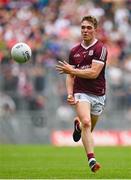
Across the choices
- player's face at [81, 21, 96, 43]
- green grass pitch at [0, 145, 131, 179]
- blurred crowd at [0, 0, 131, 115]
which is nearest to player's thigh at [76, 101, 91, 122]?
green grass pitch at [0, 145, 131, 179]

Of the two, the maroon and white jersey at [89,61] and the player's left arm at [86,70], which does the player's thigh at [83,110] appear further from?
the player's left arm at [86,70]

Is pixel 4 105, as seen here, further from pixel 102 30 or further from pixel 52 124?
pixel 102 30

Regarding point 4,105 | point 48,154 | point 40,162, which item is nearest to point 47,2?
point 4,105

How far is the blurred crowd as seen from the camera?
21812mm

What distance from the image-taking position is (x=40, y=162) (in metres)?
14.8

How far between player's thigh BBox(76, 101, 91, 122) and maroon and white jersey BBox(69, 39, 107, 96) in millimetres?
309

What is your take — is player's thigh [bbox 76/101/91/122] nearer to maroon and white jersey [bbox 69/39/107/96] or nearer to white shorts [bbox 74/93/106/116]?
white shorts [bbox 74/93/106/116]

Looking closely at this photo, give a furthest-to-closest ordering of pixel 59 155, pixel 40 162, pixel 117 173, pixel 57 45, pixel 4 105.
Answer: pixel 57 45
pixel 4 105
pixel 59 155
pixel 40 162
pixel 117 173

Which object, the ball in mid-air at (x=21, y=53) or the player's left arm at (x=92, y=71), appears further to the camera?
the ball in mid-air at (x=21, y=53)

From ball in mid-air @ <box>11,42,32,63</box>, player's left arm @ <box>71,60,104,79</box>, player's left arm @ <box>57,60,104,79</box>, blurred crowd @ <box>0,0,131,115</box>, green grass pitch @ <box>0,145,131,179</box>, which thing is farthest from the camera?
blurred crowd @ <box>0,0,131,115</box>

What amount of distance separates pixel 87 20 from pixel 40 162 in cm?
425

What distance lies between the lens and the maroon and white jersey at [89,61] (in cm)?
1159

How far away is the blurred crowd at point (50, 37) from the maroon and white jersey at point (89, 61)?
380 inches

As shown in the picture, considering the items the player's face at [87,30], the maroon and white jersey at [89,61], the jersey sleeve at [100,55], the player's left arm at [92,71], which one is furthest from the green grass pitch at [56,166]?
the player's face at [87,30]
